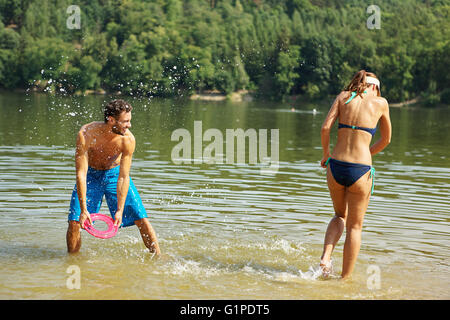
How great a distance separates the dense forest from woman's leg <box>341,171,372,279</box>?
74.8 meters

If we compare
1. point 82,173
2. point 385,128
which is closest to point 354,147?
point 385,128

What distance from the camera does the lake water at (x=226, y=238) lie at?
23.4ft

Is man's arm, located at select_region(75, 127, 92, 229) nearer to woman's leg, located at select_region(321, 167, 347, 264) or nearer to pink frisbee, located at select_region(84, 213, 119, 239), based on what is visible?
pink frisbee, located at select_region(84, 213, 119, 239)

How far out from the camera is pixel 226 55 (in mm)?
113500

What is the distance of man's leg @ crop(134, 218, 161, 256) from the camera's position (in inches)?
Answer: 325

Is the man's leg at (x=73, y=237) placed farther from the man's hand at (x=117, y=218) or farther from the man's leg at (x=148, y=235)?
the man's leg at (x=148, y=235)

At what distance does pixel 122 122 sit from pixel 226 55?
10734 cm

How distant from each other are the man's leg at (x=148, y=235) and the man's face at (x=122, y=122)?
1.23 m

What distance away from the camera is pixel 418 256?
8695 mm

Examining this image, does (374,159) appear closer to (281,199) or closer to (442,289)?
(281,199)

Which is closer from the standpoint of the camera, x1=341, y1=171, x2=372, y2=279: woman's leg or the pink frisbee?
x1=341, y1=171, x2=372, y2=279: woman's leg

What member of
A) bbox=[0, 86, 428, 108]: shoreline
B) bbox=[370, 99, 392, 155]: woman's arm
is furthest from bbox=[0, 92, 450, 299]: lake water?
bbox=[0, 86, 428, 108]: shoreline

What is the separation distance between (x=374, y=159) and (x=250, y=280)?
45.8 feet

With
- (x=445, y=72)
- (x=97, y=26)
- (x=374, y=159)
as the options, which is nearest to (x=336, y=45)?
(x=445, y=72)
